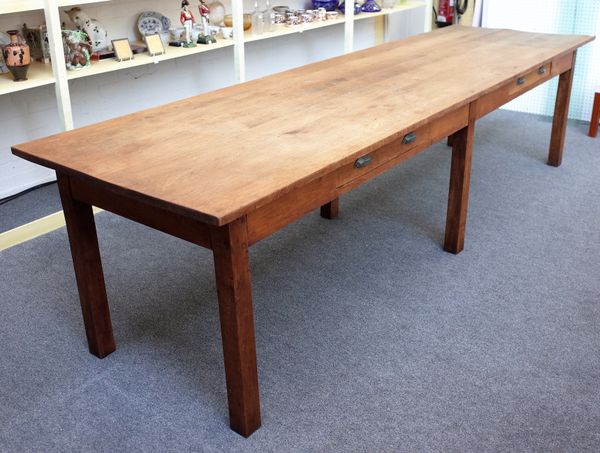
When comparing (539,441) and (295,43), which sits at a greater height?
(295,43)

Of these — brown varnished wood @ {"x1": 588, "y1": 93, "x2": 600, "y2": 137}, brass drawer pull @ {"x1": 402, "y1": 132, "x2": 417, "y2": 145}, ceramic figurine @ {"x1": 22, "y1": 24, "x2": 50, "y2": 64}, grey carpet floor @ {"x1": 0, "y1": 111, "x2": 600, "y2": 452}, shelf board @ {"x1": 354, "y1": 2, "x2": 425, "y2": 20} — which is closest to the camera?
grey carpet floor @ {"x1": 0, "y1": 111, "x2": 600, "y2": 452}

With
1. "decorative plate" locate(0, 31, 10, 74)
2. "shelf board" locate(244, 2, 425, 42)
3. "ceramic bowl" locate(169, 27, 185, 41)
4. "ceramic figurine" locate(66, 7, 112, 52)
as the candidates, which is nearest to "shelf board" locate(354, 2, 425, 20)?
"shelf board" locate(244, 2, 425, 42)

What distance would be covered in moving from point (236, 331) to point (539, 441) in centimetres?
89

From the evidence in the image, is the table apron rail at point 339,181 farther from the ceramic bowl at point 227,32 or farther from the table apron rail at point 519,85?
the ceramic bowl at point 227,32

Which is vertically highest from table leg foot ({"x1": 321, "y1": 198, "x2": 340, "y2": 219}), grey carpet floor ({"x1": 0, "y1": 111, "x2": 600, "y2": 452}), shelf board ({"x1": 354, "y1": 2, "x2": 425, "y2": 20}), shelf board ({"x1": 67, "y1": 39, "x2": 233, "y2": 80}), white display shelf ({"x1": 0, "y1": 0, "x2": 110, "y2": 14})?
white display shelf ({"x1": 0, "y1": 0, "x2": 110, "y2": 14})

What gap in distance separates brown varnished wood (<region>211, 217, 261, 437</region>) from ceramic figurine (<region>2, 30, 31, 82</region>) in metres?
1.83

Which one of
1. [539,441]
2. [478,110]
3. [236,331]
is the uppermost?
[478,110]

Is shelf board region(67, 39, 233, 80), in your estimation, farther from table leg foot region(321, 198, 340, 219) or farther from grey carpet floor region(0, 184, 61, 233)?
table leg foot region(321, 198, 340, 219)

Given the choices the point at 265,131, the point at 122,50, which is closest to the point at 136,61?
the point at 122,50

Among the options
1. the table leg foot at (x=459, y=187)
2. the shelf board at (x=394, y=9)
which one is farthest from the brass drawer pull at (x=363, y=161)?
the shelf board at (x=394, y=9)

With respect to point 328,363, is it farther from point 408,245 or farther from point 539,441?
point 408,245

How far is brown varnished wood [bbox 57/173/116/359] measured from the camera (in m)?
2.07

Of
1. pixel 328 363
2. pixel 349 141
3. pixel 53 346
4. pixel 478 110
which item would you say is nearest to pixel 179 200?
pixel 349 141

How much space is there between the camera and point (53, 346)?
238 centimetres
